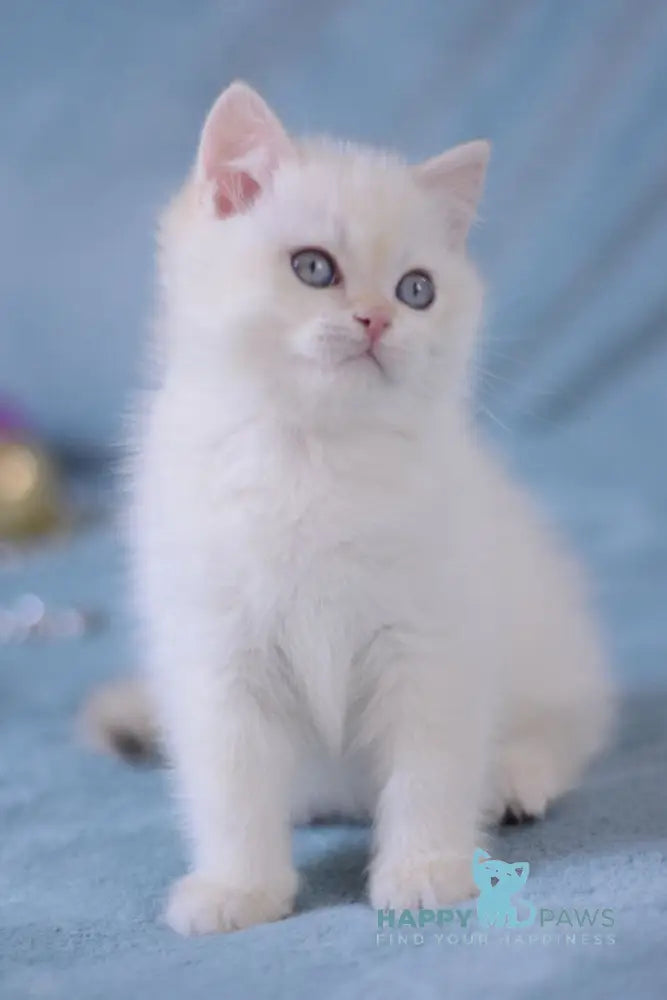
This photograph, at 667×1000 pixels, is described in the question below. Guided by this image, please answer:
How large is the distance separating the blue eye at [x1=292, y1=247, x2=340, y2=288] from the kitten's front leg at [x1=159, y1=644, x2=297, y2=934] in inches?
13.0

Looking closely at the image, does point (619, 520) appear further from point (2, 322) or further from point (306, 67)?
point (2, 322)

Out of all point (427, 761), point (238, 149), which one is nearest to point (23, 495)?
point (238, 149)

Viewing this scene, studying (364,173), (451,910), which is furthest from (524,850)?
(364,173)

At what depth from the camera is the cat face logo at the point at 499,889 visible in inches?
40.7

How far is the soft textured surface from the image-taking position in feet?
3.13

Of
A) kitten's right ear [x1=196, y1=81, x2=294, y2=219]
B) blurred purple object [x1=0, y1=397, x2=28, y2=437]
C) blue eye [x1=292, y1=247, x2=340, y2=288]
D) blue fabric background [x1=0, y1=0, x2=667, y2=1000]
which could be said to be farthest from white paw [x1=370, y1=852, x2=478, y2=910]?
blurred purple object [x1=0, y1=397, x2=28, y2=437]

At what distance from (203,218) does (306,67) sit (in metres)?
1.69

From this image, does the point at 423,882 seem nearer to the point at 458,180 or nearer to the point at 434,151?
the point at 458,180

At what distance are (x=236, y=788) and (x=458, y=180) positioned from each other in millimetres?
614

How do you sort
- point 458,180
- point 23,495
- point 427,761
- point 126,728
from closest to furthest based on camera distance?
point 427,761, point 458,180, point 126,728, point 23,495

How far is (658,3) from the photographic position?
257 centimetres

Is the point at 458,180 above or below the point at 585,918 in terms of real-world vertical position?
above

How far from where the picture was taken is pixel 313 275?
1110 millimetres

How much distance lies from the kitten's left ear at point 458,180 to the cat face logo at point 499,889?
58cm
